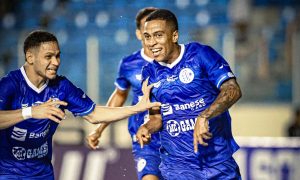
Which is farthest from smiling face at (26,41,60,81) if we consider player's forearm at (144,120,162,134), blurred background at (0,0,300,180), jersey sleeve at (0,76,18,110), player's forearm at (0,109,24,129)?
blurred background at (0,0,300,180)

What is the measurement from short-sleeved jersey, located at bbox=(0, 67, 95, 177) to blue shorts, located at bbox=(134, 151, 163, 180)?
A: 141cm

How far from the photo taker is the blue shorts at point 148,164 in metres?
7.79

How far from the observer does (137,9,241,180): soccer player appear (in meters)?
6.46

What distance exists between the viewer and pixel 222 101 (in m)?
6.09

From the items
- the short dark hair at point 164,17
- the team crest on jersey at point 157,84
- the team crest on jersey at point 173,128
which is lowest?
the team crest on jersey at point 173,128

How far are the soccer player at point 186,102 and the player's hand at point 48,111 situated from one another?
0.74m

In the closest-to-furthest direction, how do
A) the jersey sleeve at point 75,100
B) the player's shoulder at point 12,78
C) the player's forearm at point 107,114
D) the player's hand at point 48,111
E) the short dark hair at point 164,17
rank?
the player's hand at point 48,111
the player's shoulder at point 12,78
the short dark hair at point 164,17
the jersey sleeve at point 75,100
the player's forearm at point 107,114

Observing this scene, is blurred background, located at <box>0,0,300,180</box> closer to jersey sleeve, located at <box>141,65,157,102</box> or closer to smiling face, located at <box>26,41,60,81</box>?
jersey sleeve, located at <box>141,65,157,102</box>

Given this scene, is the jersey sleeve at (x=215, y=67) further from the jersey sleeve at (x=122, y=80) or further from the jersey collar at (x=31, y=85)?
the jersey sleeve at (x=122, y=80)

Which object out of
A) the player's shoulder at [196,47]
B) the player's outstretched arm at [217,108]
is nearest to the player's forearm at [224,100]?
the player's outstretched arm at [217,108]

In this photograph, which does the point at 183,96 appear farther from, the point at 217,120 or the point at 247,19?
the point at 247,19

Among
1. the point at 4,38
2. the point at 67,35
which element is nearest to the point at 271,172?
the point at 67,35

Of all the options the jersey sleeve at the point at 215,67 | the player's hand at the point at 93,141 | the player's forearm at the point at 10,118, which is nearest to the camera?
the player's forearm at the point at 10,118

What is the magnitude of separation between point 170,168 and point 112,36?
28.2 ft
